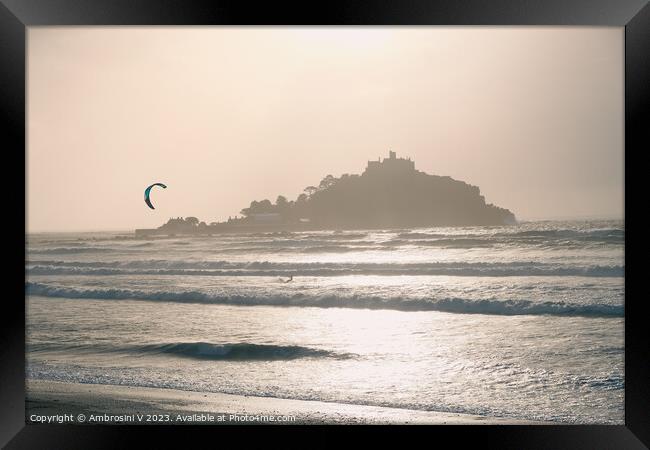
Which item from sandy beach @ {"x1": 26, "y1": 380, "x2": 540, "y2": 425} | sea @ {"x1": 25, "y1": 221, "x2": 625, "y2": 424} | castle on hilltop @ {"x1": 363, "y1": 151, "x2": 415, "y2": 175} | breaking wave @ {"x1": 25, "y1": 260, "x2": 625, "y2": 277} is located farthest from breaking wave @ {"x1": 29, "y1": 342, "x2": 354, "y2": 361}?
breaking wave @ {"x1": 25, "y1": 260, "x2": 625, "y2": 277}

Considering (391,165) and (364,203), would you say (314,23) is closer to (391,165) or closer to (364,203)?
(391,165)

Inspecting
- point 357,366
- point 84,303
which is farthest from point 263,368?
point 84,303

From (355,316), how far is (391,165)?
4.84 ft

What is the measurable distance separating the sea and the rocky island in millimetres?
319

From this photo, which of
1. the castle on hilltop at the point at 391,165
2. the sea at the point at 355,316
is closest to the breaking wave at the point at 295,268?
the sea at the point at 355,316

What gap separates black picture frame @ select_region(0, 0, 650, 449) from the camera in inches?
73.2

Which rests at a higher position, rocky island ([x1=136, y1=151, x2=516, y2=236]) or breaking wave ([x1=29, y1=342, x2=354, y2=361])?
rocky island ([x1=136, y1=151, x2=516, y2=236])

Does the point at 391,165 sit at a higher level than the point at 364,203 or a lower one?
higher

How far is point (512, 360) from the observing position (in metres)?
3.67

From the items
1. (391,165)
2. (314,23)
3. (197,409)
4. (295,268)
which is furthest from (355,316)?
(314,23)

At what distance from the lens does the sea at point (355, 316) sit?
9.53ft

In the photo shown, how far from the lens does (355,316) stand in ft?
15.7

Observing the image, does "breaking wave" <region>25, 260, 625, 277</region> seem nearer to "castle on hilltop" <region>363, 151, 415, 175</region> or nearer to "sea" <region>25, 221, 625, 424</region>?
"sea" <region>25, 221, 625, 424</region>

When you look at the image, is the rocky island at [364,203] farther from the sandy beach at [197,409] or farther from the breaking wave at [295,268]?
the sandy beach at [197,409]
